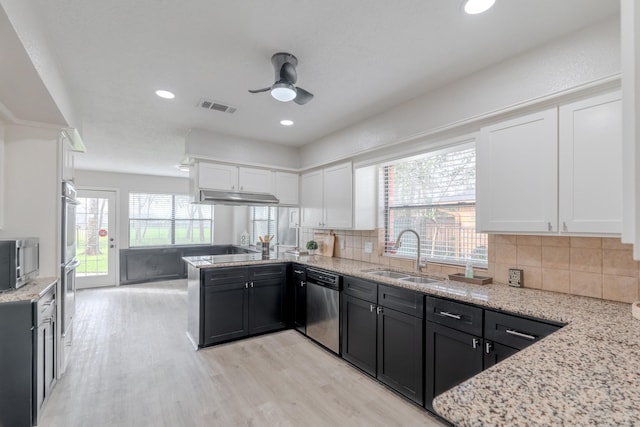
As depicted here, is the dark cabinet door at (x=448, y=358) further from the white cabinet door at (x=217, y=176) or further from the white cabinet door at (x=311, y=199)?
the white cabinet door at (x=217, y=176)

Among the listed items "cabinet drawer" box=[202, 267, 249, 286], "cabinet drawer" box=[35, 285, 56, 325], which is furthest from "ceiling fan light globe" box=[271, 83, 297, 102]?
"cabinet drawer" box=[35, 285, 56, 325]

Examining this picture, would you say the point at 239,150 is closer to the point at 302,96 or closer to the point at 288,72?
the point at 302,96

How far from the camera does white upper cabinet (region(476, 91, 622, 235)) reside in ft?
5.59

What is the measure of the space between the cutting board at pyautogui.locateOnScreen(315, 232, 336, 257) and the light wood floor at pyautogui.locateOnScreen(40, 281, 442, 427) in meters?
1.14

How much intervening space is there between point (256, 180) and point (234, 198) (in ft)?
1.60

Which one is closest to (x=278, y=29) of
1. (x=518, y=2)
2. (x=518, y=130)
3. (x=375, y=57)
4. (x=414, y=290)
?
(x=375, y=57)

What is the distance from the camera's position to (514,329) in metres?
1.74

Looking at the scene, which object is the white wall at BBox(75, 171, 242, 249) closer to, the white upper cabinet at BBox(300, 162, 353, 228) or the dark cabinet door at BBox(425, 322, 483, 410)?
the white upper cabinet at BBox(300, 162, 353, 228)

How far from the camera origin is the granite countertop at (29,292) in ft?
6.43

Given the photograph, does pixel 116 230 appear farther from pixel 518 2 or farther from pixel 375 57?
pixel 518 2

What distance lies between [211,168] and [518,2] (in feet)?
10.9

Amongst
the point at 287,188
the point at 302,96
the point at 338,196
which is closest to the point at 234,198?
the point at 287,188

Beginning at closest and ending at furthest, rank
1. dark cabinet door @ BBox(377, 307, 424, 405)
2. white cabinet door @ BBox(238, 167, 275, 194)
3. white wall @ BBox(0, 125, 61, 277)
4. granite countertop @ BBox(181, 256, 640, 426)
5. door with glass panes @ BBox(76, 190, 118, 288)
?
granite countertop @ BBox(181, 256, 640, 426)
dark cabinet door @ BBox(377, 307, 424, 405)
white wall @ BBox(0, 125, 61, 277)
white cabinet door @ BBox(238, 167, 275, 194)
door with glass panes @ BBox(76, 190, 118, 288)

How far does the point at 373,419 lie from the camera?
212cm
